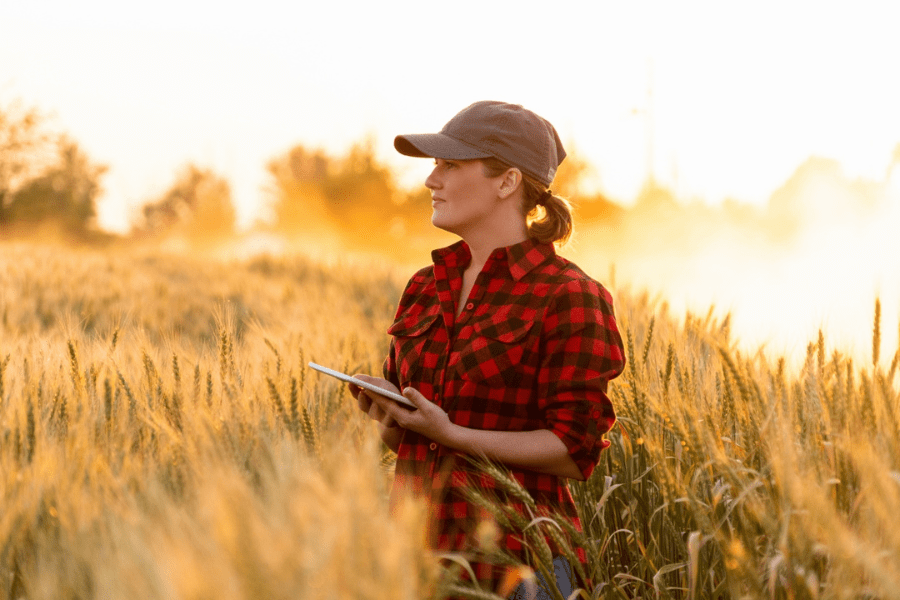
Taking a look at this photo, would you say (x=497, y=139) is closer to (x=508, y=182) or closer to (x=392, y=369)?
(x=508, y=182)

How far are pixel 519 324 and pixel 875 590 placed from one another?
2.79ft

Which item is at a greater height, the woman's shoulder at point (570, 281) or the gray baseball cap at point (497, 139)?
the gray baseball cap at point (497, 139)

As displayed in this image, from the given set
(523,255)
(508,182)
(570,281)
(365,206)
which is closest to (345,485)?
(570,281)

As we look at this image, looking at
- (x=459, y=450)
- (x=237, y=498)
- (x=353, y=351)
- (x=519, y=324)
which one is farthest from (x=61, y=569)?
(x=353, y=351)

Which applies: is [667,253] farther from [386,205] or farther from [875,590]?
[875,590]

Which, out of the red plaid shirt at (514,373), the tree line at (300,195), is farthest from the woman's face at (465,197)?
the tree line at (300,195)

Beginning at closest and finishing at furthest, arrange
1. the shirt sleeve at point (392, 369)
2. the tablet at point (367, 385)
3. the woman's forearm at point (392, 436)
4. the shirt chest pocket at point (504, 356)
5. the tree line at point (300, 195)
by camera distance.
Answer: the tablet at point (367, 385)
the shirt chest pocket at point (504, 356)
the woman's forearm at point (392, 436)
the shirt sleeve at point (392, 369)
the tree line at point (300, 195)

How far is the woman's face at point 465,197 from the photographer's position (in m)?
1.93

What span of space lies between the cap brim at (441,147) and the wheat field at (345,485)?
2.12ft

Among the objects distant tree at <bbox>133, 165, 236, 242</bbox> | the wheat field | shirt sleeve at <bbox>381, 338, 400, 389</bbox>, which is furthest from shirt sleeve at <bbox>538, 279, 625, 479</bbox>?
distant tree at <bbox>133, 165, 236, 242</bbox>

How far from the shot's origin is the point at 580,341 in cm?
170

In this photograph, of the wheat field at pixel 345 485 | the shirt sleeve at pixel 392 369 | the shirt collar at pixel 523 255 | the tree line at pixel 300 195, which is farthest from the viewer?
the tree line at pixel 300 195

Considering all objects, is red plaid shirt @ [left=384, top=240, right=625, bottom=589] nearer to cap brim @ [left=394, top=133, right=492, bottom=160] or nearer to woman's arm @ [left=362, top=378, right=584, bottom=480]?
Result: woman's arm @ [left=362, top=378, right=584, bottom=480]

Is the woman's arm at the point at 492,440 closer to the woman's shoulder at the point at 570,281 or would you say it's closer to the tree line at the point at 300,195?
the woman's shoulder at the point at 570,281
